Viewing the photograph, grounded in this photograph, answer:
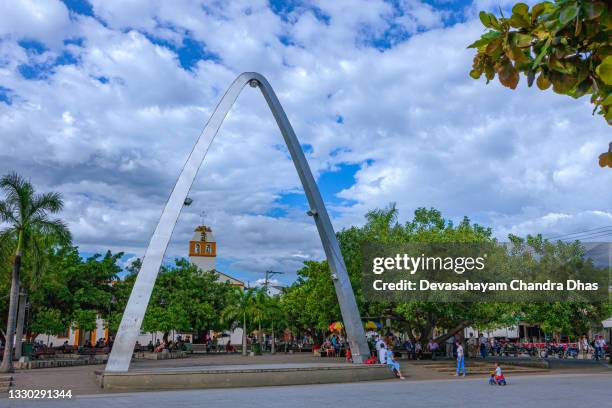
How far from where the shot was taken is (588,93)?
11.0ft

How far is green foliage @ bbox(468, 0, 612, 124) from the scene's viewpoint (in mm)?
3150

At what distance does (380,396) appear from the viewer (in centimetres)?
1593

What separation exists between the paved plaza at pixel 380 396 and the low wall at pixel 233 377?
75cm

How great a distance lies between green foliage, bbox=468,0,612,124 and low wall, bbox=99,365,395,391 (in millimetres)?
16729

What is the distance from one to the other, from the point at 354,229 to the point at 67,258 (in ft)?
65.5

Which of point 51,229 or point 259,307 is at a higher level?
point 51,229

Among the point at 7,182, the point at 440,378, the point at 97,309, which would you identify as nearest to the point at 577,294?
the point at 440,378

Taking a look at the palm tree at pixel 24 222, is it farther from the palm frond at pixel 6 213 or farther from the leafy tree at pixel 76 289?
the leafy tree at pixel 76 289

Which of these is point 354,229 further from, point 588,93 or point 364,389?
point 588,93

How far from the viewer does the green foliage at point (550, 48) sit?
3.15m

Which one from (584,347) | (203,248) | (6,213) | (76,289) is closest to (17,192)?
(6,213)

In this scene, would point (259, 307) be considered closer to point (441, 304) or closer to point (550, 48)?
point (441, 304)

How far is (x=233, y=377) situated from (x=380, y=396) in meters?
5.33

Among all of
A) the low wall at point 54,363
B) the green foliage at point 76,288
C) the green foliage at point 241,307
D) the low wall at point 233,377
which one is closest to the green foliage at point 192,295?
the green foliage at point 241,307
